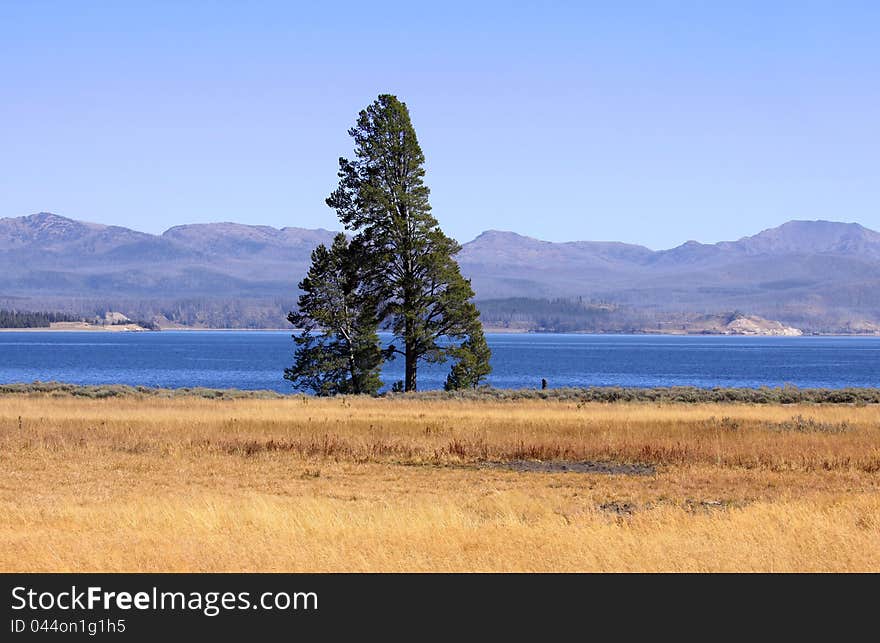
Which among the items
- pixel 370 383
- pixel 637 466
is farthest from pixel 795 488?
pixel 370 383

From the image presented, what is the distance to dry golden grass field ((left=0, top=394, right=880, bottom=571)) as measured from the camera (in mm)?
15688

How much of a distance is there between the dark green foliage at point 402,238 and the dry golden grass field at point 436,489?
11503 millimetres

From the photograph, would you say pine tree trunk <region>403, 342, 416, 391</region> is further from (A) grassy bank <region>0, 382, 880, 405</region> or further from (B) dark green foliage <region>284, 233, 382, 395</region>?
(A) grassy bank <region>0, 382, 880, 405</region>

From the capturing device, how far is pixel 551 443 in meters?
30.5

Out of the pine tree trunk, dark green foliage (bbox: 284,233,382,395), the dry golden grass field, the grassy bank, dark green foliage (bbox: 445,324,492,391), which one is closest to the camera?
the dry golden grass field

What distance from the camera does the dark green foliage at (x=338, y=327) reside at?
181 feet

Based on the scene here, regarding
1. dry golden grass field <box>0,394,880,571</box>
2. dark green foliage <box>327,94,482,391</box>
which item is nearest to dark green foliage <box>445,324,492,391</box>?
dark green foliage <box>327,94,482,391</box>

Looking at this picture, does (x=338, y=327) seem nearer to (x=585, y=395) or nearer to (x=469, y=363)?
(x=469, y=363)

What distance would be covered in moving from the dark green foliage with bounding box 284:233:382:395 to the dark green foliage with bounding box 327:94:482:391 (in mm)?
1874

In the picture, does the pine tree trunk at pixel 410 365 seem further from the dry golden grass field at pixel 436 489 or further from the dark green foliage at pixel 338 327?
the dry golden grass field at pixel 436 489

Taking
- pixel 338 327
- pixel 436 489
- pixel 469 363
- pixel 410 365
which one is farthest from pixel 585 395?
pixel 436 489

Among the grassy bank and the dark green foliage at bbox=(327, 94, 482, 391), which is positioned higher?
the dark green foliage at bbox=(327, 94, 482, 391)

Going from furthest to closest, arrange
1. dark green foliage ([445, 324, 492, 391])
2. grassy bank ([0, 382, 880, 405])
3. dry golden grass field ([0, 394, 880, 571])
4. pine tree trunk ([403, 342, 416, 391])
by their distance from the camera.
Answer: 1. dark green foliage ([445, 324, 492, 391])
2. pine tree trunk ([403, 342, 416, 391])
3. grassy bank ([0, 382, 880, 405])
4. dry golden grass field ([0, 394, 880, 571])
